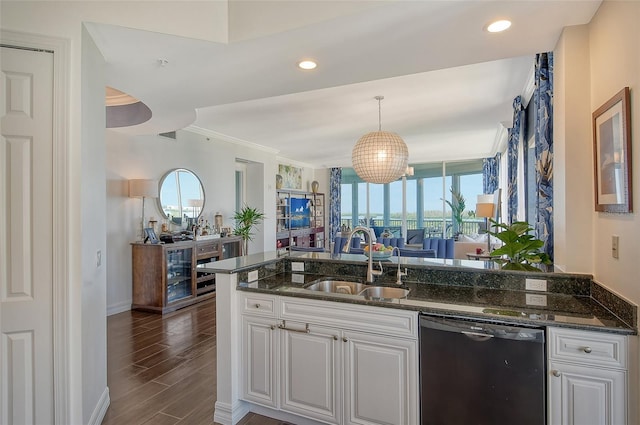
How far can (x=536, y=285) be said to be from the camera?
7.01 ft

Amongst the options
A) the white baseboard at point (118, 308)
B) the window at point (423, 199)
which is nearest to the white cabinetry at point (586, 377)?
the white baseboard at point (118, 308)

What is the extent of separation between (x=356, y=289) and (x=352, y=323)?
1.65 ft

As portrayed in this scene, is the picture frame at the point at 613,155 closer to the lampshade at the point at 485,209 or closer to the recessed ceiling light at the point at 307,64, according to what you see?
the recessed ceiling light at the point at 307,64

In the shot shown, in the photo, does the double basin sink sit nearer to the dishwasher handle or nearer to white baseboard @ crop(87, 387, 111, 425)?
the dishwasher handle

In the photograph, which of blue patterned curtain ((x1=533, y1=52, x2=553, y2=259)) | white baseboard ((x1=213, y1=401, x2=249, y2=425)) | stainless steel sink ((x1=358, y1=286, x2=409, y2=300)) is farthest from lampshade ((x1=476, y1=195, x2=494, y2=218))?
white baseboard ((x1=213, y1=401, x2=249, y2=425))

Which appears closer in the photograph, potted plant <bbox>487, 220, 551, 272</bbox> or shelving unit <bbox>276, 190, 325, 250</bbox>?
potted plant <bbox>487, 220, 551, 272</bbox>

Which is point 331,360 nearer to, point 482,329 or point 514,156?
point 482,329

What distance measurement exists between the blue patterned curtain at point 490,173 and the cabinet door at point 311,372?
6736mm

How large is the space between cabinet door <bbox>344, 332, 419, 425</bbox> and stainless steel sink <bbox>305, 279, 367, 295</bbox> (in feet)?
1.73

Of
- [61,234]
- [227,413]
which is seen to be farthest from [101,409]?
[61,234]

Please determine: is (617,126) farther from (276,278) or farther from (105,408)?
(105,408)

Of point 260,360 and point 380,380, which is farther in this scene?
point 260,360

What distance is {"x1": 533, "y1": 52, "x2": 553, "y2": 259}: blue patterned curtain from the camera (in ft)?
7.98

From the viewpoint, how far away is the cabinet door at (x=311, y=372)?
204 cm
